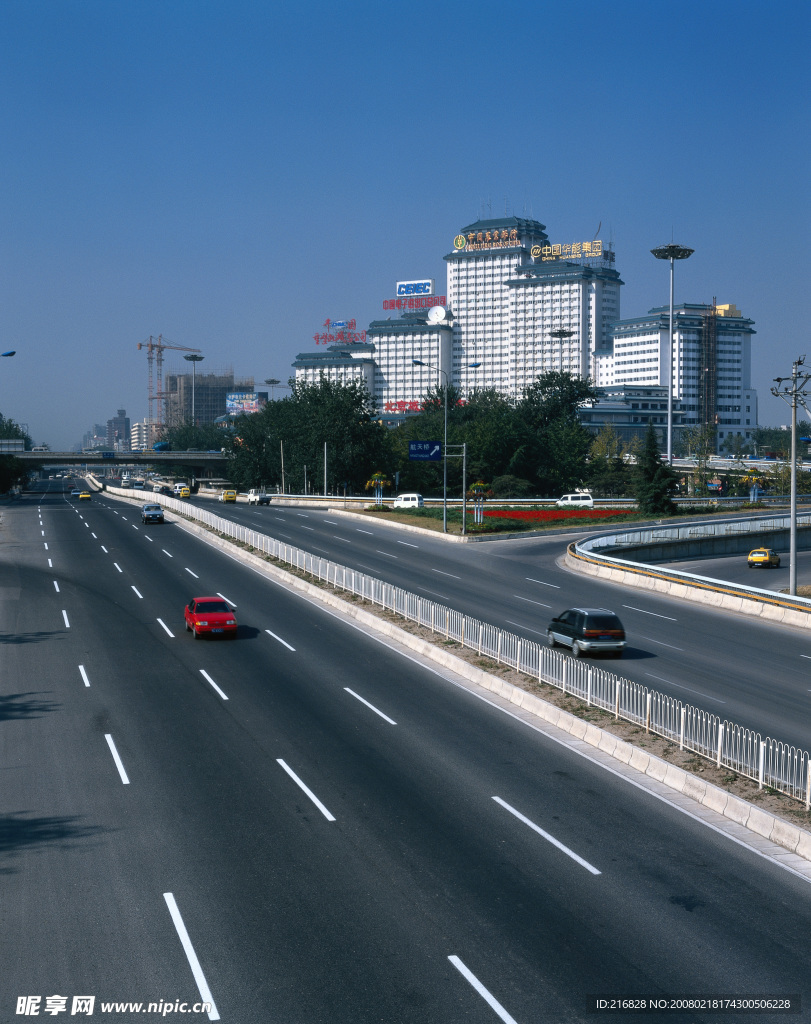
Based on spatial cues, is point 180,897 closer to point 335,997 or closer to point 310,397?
point 335,997

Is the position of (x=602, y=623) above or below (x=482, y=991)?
above

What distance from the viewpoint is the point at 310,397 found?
393 feet

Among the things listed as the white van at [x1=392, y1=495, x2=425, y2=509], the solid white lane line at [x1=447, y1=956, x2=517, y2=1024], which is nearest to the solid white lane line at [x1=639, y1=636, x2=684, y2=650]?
the solid white lane line at [x1=447, y1=956, x2=517, y2=1024]

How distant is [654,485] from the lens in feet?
258

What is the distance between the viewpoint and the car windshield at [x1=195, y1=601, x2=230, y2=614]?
31516 millimetres

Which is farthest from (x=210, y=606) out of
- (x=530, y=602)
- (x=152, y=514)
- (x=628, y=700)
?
(x=152, y=514)

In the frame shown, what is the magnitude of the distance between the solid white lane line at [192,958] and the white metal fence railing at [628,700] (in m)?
10.2

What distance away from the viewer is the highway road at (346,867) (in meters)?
10.5

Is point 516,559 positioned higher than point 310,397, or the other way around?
point 310,397

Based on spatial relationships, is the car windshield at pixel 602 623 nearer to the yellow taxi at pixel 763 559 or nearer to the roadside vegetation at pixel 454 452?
the yellow taxi at pixel 763 559

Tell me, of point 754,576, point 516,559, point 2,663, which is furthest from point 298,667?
point 754,576

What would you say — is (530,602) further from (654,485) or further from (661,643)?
(654,485)

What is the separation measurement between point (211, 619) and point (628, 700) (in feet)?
49.9

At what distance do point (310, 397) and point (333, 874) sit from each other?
109043 millimetres
